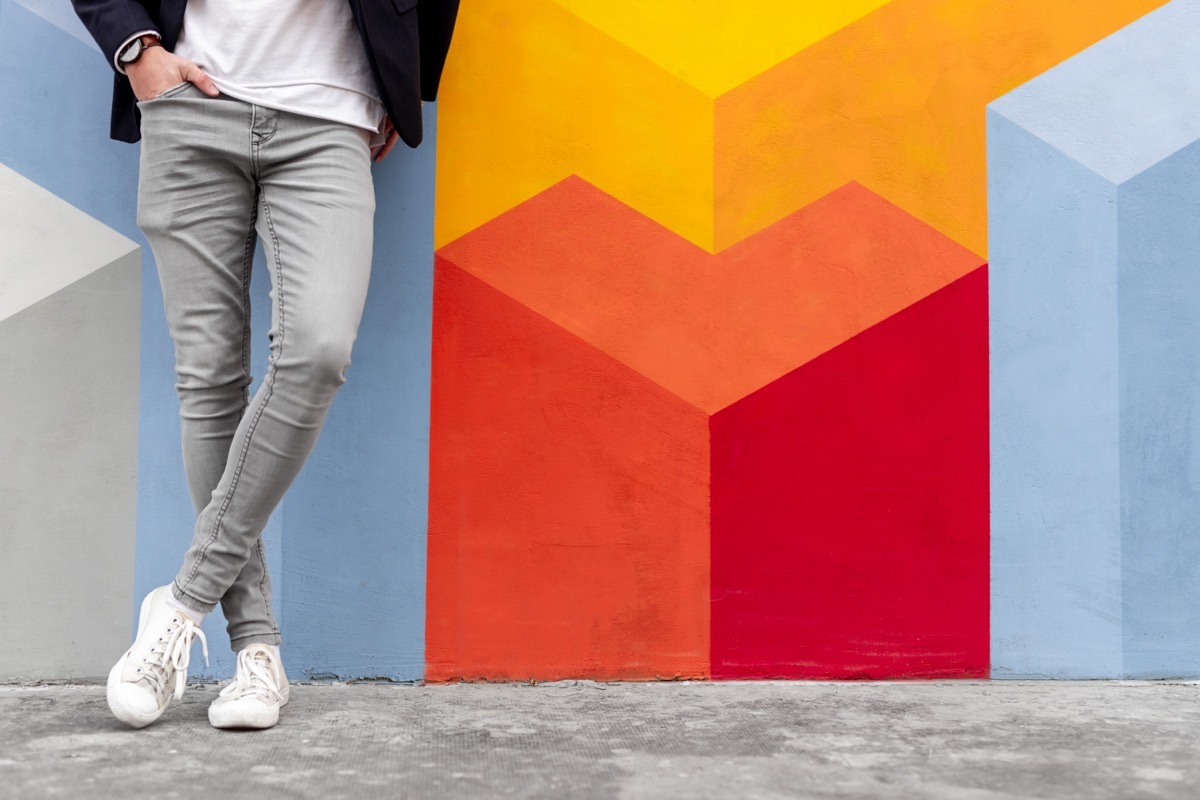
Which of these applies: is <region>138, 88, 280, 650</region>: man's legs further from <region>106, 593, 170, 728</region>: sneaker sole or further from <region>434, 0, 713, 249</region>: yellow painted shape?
<region>434, 0, 713, 249</region>: yellow painted shape

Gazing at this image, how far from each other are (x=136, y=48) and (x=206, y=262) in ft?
1.17

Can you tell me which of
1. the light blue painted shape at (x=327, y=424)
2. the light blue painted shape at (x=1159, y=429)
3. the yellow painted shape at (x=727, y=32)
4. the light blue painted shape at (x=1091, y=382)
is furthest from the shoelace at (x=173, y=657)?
the light blue painted shape at (x=1159, y=429)

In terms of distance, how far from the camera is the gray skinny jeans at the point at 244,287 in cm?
186

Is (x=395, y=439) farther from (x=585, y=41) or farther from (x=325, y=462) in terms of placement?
(x=585, y=41)

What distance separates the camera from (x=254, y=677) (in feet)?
6.36

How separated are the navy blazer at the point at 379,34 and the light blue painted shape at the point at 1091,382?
3.67 feet

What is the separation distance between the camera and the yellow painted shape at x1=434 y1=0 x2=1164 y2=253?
2.27 meters

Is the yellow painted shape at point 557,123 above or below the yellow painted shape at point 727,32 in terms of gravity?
below

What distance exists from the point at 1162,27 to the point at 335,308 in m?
1.71

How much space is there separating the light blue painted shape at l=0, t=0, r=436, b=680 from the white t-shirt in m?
0.34

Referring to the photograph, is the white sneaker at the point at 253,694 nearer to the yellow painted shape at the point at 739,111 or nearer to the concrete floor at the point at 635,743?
the concrete floor at the point at 635,743

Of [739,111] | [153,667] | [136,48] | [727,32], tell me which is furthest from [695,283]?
[153,667]

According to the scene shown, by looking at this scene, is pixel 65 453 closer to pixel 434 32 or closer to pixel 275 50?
pixel 275 50

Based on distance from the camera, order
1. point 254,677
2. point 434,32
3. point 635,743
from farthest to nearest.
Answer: point 434,32 < point 254,677 < point 635,743
